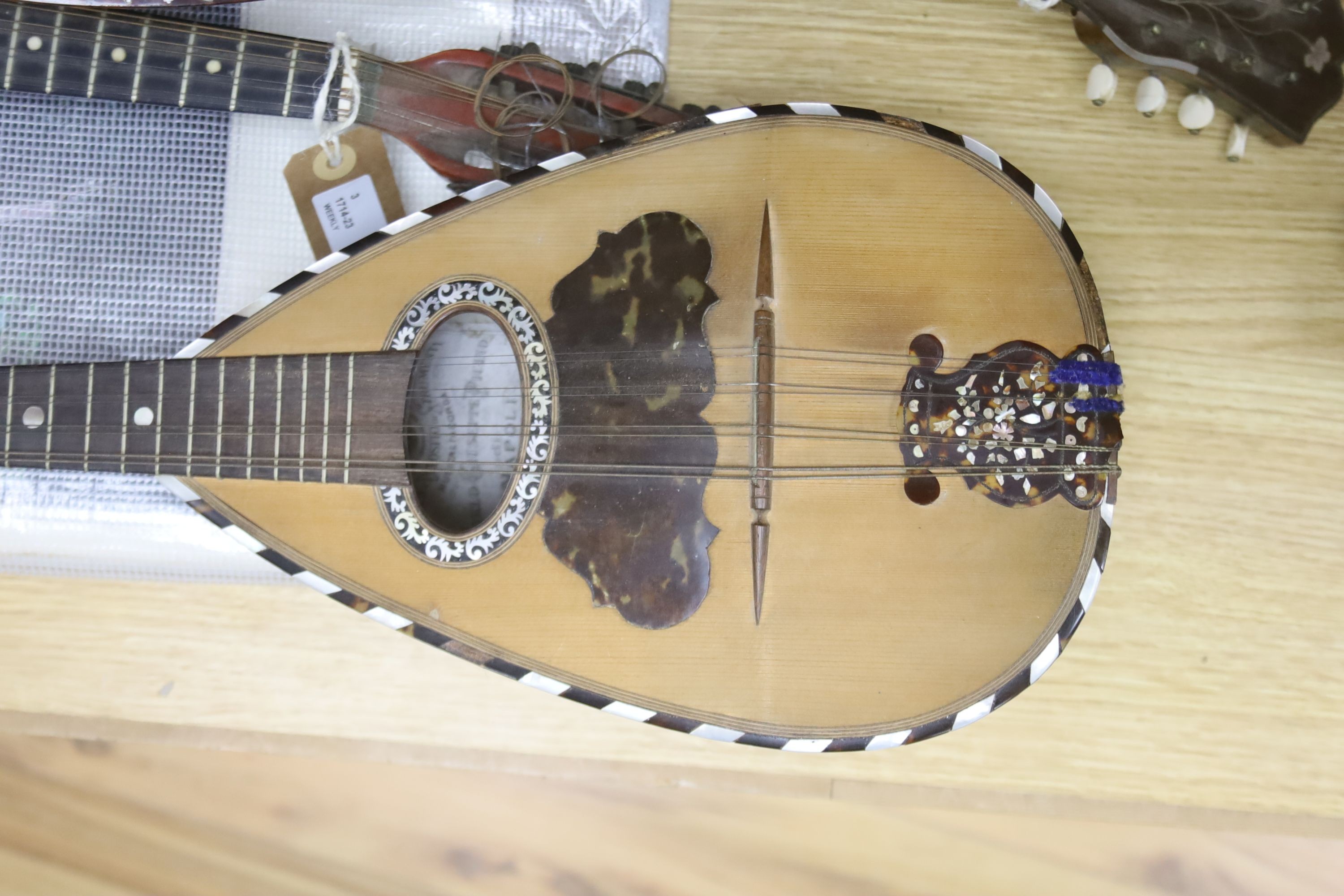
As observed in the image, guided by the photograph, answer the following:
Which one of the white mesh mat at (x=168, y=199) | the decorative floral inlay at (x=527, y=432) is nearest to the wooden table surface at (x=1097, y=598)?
the white mesh mat at (x=168, y=199)

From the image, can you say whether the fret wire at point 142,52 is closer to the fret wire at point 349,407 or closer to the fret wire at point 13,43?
the fret wire at point 13,43

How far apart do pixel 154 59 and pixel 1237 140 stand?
3.89ft

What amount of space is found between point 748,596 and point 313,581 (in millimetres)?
447

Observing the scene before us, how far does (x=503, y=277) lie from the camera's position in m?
0.85

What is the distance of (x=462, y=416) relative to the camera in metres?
0.91

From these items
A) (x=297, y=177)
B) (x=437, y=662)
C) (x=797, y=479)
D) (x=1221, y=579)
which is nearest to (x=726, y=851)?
(x=437, y=662)

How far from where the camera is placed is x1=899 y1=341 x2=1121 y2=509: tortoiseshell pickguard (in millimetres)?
804

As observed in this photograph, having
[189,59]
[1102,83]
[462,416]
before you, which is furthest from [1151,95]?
[189,59]

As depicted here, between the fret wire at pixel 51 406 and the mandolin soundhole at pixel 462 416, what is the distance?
0.36 metres

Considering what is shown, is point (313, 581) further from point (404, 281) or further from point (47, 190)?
point (47, 190)

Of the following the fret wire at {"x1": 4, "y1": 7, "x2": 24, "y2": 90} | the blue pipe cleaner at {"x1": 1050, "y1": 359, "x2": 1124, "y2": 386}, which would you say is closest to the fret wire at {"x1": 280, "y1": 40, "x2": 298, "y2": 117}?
the fret wire at {"x1": 4, "y1": 7, "x2": 24, "y2": 90}

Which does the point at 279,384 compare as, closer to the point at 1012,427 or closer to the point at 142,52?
the point at 142,52

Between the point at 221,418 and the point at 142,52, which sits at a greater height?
the point at 142,52

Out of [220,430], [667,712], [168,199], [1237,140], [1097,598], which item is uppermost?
[1237,140]
